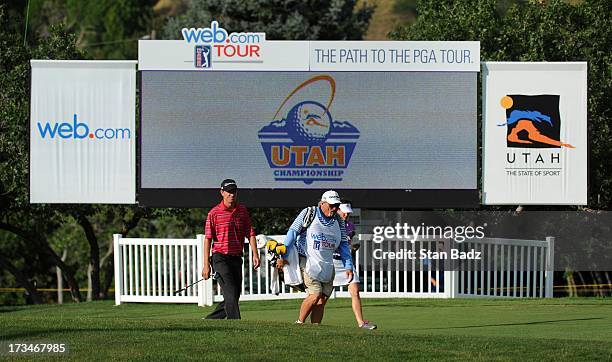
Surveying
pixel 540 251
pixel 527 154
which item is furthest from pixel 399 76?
pixel 540 251

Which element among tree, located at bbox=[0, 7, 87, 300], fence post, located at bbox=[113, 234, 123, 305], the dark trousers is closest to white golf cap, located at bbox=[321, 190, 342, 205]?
the dark trousers

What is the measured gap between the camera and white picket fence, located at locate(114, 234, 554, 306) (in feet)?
70.5

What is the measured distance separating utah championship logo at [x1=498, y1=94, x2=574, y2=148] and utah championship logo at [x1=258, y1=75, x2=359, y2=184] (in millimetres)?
2738

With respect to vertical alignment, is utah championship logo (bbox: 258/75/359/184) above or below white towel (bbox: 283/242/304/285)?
above

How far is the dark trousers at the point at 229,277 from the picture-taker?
14.4 meters

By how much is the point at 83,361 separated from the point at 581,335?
6.23 meters

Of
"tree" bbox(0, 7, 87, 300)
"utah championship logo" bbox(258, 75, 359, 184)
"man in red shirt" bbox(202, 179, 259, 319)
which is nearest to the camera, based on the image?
"man in red shirt" bbox(202, 179, 259, 319)

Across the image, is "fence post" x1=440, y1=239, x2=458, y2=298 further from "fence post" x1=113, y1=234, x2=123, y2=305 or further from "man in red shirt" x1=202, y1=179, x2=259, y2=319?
"man in red shirt" x1=202, y1=179, x2=259, y2=319

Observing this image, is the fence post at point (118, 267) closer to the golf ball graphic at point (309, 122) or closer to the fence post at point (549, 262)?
the golf ball graphic at point (309, 122)

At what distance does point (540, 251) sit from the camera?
917 inches

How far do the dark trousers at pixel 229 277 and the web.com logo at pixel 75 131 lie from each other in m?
8.19

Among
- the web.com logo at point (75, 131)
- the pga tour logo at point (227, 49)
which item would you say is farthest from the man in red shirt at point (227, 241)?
the web.com logo at point (75, 131)

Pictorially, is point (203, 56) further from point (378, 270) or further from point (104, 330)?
point (104, 330)

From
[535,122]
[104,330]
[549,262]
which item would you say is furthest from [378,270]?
[104,330]
